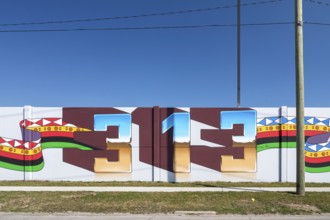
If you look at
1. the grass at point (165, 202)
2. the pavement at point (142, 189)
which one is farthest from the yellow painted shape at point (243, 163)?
the grass at point (165, 202)

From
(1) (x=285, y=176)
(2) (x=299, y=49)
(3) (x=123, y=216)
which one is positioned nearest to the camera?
(3) (x=123, y=216)

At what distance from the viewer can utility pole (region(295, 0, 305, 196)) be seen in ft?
37.1

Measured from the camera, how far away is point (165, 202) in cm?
→ 1016

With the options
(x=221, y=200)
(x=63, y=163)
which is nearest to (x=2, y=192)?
(x=63, y=163)

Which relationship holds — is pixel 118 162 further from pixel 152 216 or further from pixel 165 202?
pixel 152 216

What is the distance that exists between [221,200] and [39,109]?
838 centimetres

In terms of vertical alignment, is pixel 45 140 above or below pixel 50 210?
above

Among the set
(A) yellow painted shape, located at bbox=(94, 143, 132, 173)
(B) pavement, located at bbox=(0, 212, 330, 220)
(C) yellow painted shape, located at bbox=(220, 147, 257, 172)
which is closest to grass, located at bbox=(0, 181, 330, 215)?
(B) pavement, located at bbox=(0, 212, 330, 220)

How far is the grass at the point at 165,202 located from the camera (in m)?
9.34

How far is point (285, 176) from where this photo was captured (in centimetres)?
1443

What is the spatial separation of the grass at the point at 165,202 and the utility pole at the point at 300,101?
0.59 metres

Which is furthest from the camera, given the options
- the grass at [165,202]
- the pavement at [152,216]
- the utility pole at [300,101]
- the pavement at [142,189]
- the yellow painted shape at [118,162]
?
the yellow painted shape at [118,162]

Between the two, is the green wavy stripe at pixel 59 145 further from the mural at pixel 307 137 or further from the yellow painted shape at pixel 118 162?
the mural at pixel 307 137

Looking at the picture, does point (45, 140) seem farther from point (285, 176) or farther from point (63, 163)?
point (285, 176)
